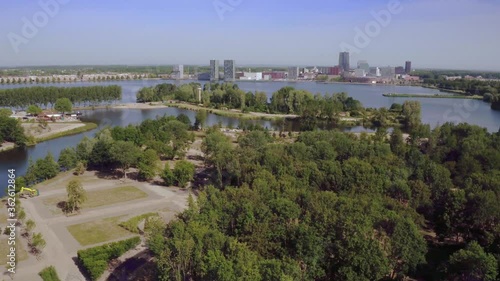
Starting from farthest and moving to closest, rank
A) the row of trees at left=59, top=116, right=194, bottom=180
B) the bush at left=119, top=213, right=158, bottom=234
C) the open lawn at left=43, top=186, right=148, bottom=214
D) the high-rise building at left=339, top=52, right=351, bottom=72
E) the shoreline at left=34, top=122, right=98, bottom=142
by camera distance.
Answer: the high-rise building at left=339, top=52, right=351, bottom=72 < the shoreline at left=34, top=122, right=98, bottom=142 < the row of trees at left=59, top=116, right=194, bottom=180 < the open lawn at left=43, top=186, right=148, bottom=214 < the bush at left=119, top=213, right=158, bottom=234

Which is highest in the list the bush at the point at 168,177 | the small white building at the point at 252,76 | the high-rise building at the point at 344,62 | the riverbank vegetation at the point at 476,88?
the high-rise building at the point at 344,62

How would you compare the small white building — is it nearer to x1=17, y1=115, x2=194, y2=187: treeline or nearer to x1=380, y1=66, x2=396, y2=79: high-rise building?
x1=380, y1=66, x2=396, y2=79: high-rise building

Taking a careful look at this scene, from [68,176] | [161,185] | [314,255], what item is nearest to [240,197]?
[314,255]

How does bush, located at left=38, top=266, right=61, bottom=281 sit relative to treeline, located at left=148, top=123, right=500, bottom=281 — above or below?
below

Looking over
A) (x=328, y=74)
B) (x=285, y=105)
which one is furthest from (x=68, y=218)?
(x=328, y=74)

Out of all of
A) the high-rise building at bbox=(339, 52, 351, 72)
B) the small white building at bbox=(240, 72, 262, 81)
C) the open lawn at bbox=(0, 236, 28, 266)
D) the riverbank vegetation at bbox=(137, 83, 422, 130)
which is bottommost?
the open lawn at bbox=(0, 236, 28, 266)

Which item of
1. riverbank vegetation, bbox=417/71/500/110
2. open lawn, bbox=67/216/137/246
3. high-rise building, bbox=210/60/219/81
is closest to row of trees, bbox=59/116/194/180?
open lawn, bbox=67/216/137/246

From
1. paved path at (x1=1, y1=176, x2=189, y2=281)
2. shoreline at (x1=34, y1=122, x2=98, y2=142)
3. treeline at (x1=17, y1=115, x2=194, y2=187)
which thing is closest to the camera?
paved path at (x1=1, y1=176, x2=189, y2=281)

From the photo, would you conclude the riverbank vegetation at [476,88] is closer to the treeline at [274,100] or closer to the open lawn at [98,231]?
the treeline at [274,100]

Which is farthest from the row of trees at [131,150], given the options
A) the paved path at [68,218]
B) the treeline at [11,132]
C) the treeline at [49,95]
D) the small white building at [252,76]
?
the small white building at [252,76]
